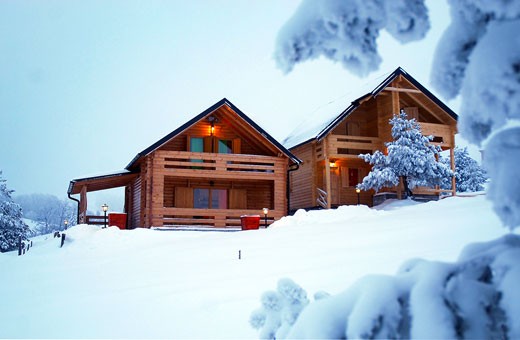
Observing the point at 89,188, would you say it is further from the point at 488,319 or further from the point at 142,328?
Result: the point at 488,319

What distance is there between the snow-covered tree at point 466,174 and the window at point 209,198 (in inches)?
896

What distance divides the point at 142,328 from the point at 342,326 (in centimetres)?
465

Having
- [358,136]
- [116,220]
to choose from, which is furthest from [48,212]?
[358,136]

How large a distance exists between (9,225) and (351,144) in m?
24.3

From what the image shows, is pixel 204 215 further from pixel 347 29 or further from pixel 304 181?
pixel 347 29

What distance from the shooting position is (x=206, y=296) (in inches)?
274

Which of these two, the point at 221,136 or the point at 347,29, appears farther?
the point at 221,136

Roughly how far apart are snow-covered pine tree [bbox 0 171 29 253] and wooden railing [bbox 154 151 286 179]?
682 inches

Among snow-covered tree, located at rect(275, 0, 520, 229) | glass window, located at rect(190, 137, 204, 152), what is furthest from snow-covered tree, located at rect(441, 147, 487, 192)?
snow-covered tree, located at rect(275, 0, 520, 229)

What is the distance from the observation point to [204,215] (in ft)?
63.7

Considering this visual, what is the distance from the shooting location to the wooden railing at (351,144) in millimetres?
23453

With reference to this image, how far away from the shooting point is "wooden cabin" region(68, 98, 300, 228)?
19188 mm

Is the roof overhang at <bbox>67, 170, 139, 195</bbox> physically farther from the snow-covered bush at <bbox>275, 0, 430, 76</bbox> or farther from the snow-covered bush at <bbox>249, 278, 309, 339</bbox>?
the snow-covered bush at <bbox>275, 0, 430, 76</bbox>

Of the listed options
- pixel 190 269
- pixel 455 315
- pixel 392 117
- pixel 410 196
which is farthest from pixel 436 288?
pixel 392 117
